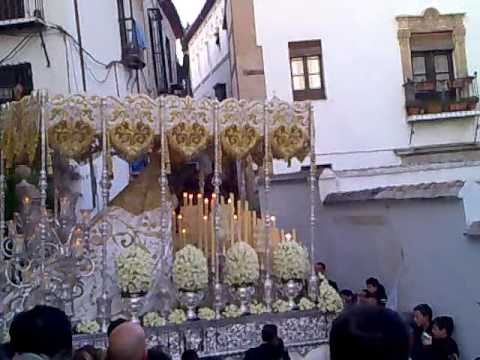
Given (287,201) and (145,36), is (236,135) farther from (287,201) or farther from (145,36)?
(145,36)

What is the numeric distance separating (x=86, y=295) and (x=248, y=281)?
57.9 inches

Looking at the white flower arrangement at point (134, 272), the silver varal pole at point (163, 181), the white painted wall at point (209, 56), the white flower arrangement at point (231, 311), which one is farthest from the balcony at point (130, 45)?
the white flower arrangement at point (231, 311)

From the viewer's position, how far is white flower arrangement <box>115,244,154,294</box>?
7.07 m

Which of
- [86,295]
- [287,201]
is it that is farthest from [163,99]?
[287,201]

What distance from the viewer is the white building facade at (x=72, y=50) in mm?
12555

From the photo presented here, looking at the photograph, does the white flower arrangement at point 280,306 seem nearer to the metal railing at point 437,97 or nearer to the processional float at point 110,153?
the processional float at point 110,153

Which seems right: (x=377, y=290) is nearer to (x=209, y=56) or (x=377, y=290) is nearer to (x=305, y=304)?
(x=305, y=304)

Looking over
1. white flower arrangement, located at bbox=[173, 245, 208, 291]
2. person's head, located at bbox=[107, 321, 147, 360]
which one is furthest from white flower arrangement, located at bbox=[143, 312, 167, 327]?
person's head, located at bbox=[107, 321, 147, 360]

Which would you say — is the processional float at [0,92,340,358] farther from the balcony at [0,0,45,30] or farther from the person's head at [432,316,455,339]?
→ the balcony at [0,0,45,30]

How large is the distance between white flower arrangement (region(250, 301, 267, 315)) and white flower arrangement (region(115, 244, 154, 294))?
0.98 metres

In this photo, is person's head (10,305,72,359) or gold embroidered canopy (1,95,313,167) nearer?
person's head (10,305,72,359)

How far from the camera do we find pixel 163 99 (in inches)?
296

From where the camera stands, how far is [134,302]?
7129 millimetres

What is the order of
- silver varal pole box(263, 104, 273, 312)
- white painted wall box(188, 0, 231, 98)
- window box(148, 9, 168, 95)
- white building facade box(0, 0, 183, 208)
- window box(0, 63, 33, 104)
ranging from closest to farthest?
silver varal pole box(263, 104, 273, 312), white building facade box(0, 0, 183, 208), window box(0, 63, 33, 104), window box(148, 9, 168, 95), white painted wall box(188, 0, 231, 98)
